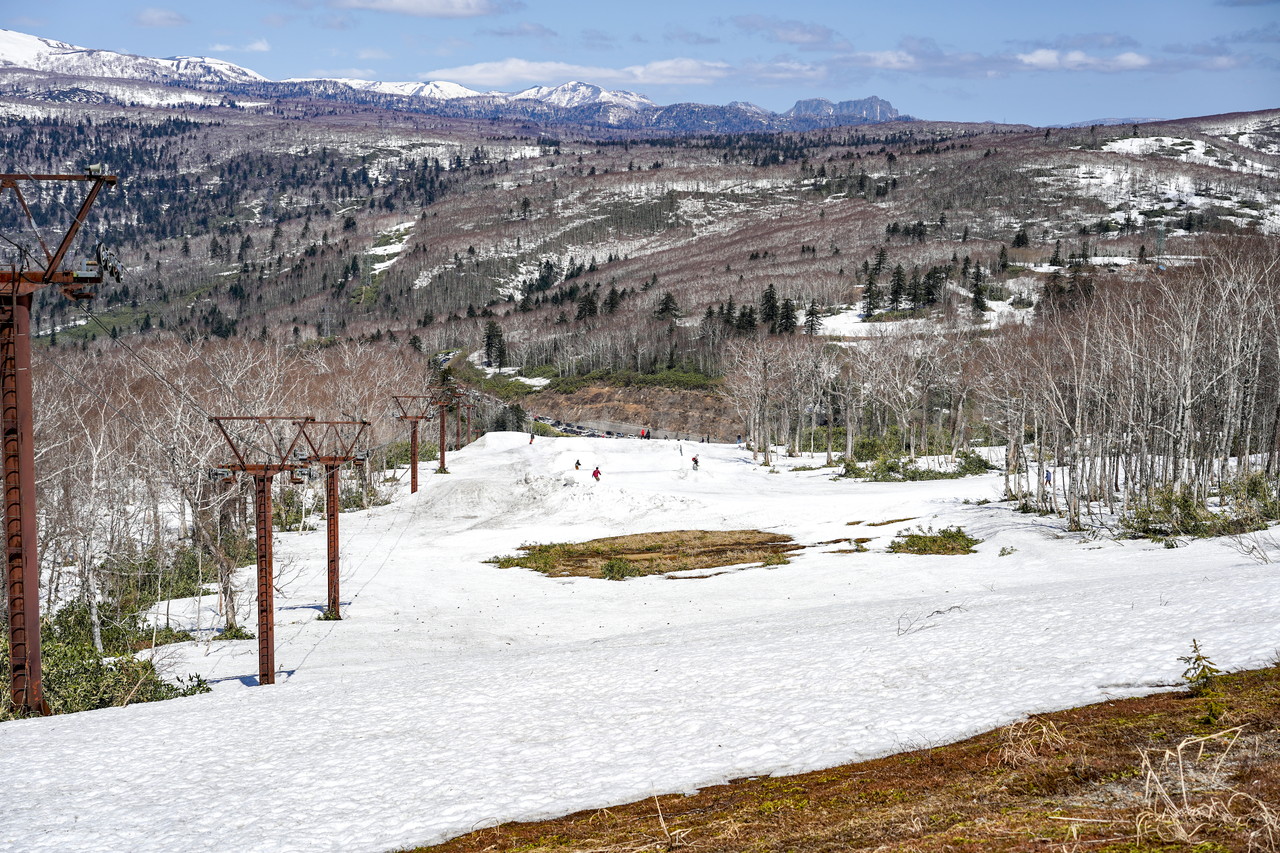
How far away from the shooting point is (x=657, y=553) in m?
43.8

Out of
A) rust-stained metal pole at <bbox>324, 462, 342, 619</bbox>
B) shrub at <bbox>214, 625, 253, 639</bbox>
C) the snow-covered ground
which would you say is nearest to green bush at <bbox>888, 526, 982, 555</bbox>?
the snow-covered ground

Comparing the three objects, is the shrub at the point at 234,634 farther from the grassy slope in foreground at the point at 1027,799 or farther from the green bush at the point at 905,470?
the green bush at the point at 905,470

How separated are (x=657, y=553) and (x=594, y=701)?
30.0 metres

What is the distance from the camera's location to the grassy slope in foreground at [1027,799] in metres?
6.02

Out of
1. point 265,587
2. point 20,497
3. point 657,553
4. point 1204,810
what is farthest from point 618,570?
point 1204,810

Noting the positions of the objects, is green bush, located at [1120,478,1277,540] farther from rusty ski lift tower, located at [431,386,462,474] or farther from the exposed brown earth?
the exposed brown earth

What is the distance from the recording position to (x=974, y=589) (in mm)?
25906

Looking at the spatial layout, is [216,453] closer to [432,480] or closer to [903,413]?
[432,480]

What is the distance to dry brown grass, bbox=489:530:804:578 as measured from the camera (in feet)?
131

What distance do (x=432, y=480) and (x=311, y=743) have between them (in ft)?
194

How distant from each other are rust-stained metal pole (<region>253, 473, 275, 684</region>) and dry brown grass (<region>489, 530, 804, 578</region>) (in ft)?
60.6

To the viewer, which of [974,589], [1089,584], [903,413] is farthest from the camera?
[903,413]

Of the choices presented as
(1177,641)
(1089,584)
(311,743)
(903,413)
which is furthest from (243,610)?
(903,413)

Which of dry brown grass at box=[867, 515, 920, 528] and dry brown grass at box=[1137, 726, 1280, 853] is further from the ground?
dry brown grass at box=[1137, 726, 1280, 853]
